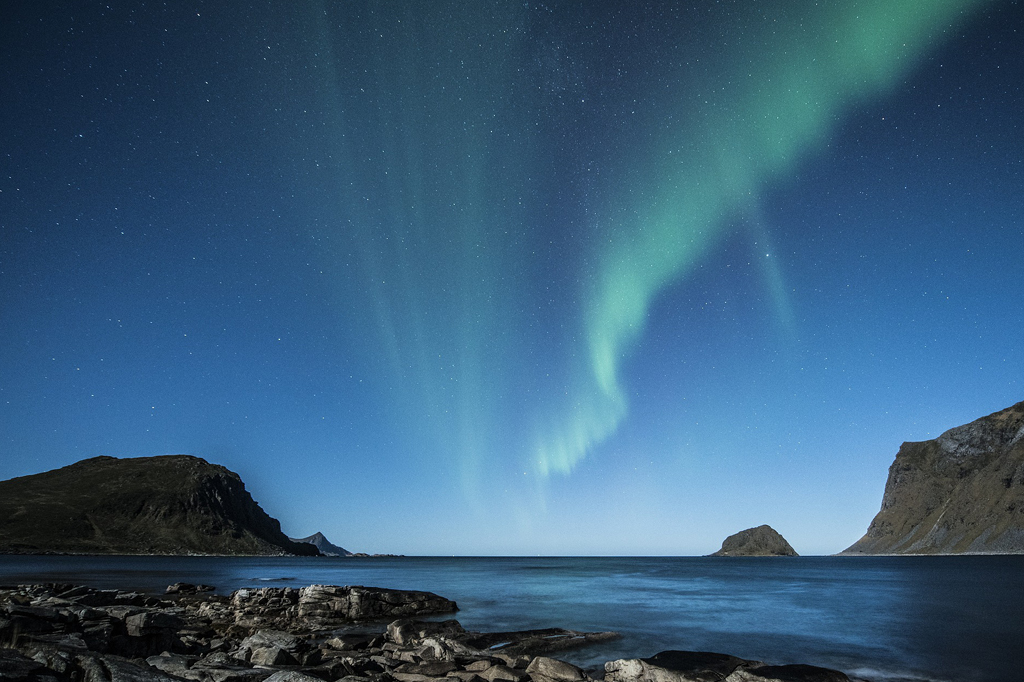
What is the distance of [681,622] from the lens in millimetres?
42375

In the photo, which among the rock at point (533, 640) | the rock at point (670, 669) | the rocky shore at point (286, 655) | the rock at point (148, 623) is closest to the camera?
the rocky shore at point (286, 655)

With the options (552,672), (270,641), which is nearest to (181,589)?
(270,641)

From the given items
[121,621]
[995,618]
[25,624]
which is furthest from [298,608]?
[995,618]

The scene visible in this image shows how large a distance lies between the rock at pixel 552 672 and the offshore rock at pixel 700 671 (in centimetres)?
151

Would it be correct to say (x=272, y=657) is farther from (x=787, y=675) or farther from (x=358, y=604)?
(x=358, y=604)

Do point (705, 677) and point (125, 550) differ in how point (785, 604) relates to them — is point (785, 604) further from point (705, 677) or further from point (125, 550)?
point (125, 550)

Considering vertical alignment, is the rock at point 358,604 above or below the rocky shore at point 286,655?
below

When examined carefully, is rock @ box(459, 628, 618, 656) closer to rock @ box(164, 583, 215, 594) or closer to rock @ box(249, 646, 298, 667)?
rock @ box(249, 646, 298, 667)

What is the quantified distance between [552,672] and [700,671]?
18.5 feet

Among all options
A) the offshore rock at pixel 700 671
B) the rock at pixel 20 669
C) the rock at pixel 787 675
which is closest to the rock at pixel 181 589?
the rock at pixel 20 669

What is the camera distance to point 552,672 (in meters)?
18.6

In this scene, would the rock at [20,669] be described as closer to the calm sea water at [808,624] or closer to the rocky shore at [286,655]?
the rocky shore at [286,655]

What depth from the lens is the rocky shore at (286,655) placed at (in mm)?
12578

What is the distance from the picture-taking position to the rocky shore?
41.3 feet
